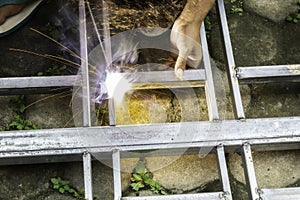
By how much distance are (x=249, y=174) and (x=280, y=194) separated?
5.1 inches

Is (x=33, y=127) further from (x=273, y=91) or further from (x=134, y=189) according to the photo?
(x=273, y=91)

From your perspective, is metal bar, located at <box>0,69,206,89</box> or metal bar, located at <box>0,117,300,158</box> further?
metal bar, located at <box>0,69,206,89</box>

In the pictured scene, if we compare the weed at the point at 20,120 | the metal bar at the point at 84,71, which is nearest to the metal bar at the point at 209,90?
the metal bar at the point at 84,71

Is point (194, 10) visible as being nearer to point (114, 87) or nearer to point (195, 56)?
point (195, 56)

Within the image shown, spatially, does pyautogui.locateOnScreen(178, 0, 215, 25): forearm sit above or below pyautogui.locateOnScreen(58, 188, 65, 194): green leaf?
above

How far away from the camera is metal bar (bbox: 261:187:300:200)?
6.32 feet

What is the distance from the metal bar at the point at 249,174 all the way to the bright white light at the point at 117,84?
20.9 inches

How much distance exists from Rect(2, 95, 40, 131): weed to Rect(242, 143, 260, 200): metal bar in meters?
0.87

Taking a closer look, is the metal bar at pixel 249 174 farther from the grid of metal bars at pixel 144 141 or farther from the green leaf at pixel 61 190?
the green leaf at pixel 61 190

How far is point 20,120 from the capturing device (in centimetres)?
227

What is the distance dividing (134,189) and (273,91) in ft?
2.54

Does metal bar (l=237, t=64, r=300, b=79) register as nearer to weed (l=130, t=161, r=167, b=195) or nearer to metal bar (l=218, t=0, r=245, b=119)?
metal bar (l=218, t=0, r=245, b=119)

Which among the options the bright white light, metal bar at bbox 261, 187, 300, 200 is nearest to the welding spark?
the bright white light

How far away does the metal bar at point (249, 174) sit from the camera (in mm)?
1939
